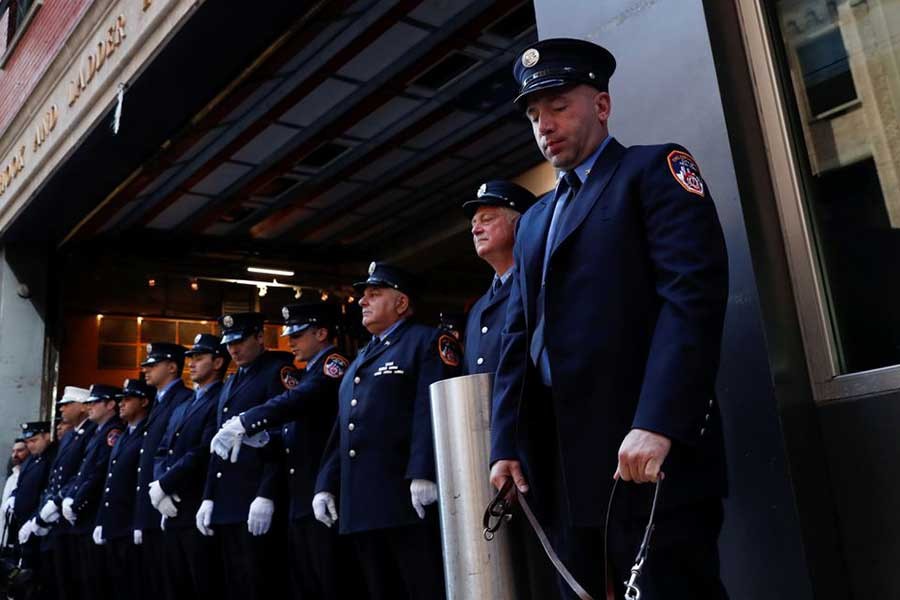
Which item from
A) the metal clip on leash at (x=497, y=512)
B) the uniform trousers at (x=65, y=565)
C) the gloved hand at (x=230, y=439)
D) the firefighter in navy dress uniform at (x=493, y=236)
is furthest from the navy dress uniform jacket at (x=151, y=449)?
the metal clip on leash at (x=497, y=512)

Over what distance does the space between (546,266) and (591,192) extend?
0.77ft

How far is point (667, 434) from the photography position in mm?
1834

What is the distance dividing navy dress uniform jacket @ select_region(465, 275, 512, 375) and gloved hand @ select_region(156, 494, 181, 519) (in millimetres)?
2623

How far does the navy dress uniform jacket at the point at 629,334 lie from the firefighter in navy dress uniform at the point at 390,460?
66.7 inches

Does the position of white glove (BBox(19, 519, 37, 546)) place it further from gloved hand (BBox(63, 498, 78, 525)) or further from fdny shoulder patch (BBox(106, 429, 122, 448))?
fdny shoulder patch (BBox(106, 429, 122, 448))

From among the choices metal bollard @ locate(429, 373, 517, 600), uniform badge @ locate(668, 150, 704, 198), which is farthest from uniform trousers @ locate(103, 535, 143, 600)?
uniform badge @ locate(668, 150, 704, 198)

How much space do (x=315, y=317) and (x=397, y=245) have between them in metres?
7.62

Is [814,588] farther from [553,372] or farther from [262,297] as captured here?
[262,297]

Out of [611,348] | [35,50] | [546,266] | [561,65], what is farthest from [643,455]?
[35,50]

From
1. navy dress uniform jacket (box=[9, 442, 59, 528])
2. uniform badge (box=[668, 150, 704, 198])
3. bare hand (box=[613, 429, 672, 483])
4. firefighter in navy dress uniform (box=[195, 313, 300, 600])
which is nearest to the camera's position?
bare hand (box=[613, 429, 672, 483])

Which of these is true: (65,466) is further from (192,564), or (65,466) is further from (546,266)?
(546,266)

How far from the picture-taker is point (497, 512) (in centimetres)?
231

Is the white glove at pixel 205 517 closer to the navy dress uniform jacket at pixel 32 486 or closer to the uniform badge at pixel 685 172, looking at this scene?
the uniform badge at pixel 685 172

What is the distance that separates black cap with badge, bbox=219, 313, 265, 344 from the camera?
5.41 m
